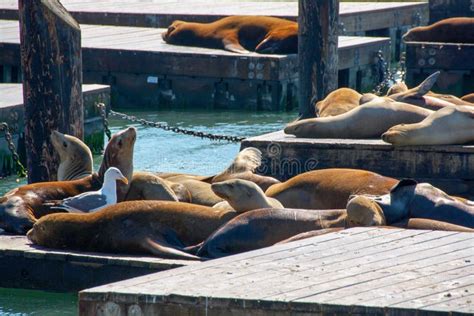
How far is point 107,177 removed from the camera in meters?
7.94

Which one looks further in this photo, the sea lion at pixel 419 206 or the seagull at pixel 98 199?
the seagull at pixel 98 199

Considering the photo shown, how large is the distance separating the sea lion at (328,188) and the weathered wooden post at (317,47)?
3815mm

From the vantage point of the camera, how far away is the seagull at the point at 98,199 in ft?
25.9

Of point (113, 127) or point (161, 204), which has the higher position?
point (161, 204)

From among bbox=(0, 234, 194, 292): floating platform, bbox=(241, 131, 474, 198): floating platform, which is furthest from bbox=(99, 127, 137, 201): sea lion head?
bbox=(0, 234, 194, 292): floating platform

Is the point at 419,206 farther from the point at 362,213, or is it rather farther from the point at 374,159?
the point at 374,159

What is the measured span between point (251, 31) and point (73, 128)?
26.5 ft

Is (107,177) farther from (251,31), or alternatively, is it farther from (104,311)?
(251,31)

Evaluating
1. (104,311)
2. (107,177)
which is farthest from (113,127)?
(104,311)

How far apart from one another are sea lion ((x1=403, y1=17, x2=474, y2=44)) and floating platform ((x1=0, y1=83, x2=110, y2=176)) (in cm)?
492

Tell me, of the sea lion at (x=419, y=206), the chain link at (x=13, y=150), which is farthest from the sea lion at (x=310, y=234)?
the chain link at (x=13, y=150)

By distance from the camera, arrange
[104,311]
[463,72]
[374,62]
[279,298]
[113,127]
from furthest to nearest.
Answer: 1. [374,62]
2. [463,72]
3. [113,127]
4. [104,311]
5. [279,298]

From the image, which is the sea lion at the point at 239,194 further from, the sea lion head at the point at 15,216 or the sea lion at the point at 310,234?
the sea lion head at the point at 15,216

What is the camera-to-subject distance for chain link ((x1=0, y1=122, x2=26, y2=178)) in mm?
11273
